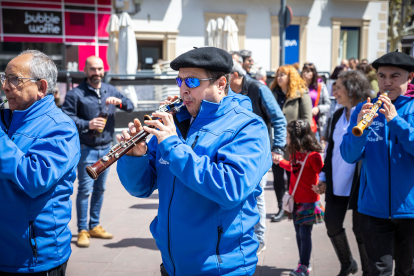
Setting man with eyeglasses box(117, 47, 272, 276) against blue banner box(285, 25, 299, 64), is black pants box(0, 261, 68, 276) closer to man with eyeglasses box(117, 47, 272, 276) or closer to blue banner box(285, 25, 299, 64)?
man with eyeglasses box(117, 47, 272, 276)

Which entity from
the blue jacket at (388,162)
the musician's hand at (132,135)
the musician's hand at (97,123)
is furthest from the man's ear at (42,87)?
the musician's hand at (97,123)

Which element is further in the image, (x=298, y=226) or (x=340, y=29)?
(x=340, y=29)

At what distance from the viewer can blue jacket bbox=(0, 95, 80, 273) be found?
7.60ft

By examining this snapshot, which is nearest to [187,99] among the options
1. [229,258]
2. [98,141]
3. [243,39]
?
[229,258]

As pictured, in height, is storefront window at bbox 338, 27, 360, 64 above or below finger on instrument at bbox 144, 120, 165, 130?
above

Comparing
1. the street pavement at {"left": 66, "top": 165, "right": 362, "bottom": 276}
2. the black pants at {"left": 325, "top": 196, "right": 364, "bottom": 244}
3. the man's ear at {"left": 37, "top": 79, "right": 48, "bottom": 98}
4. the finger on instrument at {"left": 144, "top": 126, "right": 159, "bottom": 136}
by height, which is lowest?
the street pavement at {"left": 66, "top": 165, "right": 362, "bottom": 276}

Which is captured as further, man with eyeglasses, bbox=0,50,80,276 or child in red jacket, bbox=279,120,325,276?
child in red jacket, bbox=279,120,325,276

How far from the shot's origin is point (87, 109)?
5.19 meters

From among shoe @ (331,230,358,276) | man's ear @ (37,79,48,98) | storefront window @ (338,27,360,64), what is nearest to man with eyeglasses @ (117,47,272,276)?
man's ear @ (37,79,48,98)

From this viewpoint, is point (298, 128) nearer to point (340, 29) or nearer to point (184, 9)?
point (184, 9)

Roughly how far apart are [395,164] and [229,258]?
1.54 m

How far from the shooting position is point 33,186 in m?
2.31

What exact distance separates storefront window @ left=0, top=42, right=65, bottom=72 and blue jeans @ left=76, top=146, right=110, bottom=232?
437 inches

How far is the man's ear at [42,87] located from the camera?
8.59 ft
